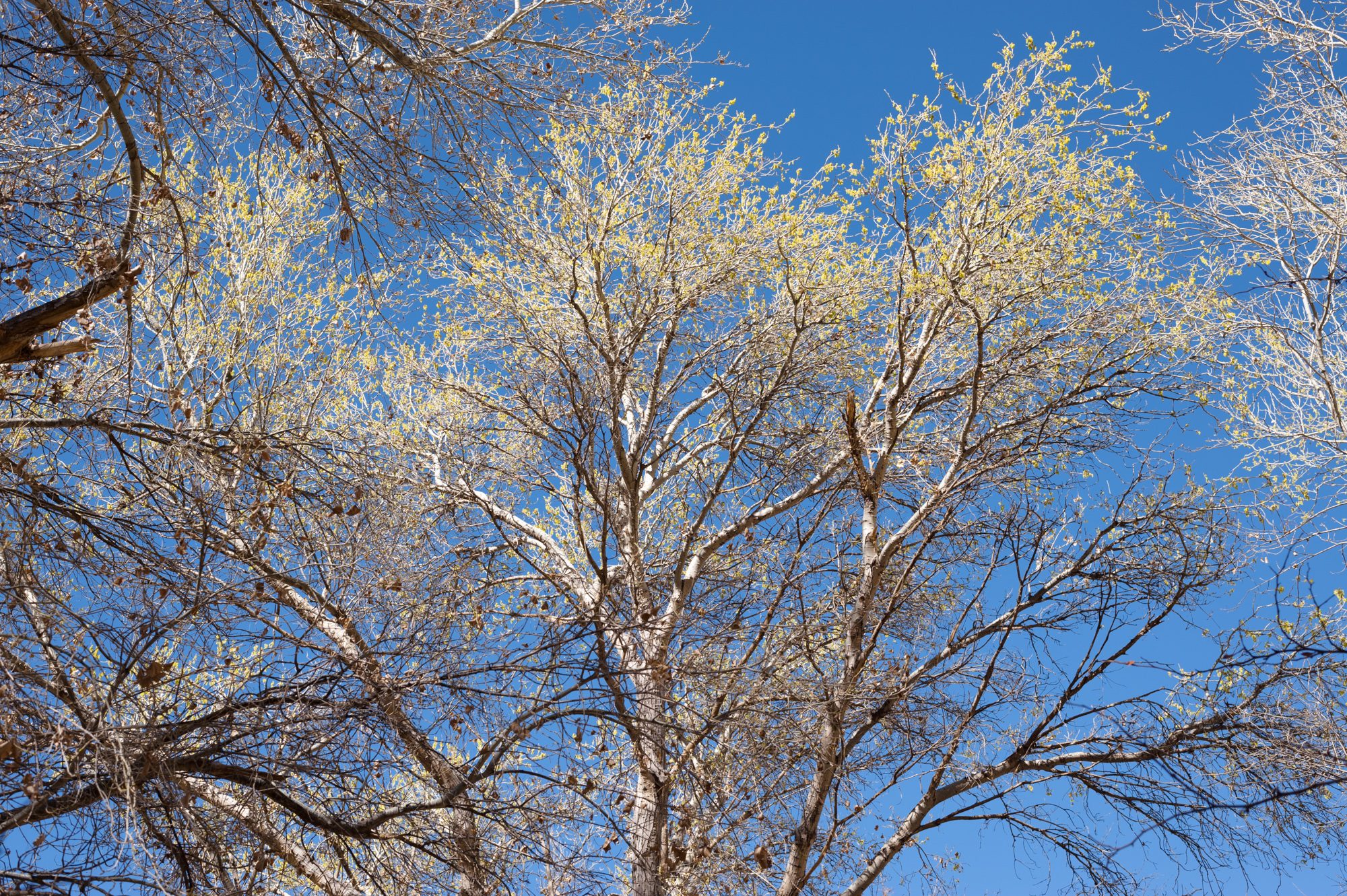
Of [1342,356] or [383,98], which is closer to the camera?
[383,98]

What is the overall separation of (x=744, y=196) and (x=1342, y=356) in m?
6.75

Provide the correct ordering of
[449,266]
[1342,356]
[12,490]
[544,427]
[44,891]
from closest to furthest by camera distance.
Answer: [44,891] < [12,490] < [544,427] < [449,266] < [1342,356]

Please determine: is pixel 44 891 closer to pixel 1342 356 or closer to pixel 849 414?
pixel 849 414

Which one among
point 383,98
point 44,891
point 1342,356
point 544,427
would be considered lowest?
point 44,891

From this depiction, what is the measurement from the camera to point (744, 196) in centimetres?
979

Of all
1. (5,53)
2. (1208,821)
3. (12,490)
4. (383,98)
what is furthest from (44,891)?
(1208,821)

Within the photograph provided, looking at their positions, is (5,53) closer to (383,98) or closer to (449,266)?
(383,98)

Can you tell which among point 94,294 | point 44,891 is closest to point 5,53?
point 94,294

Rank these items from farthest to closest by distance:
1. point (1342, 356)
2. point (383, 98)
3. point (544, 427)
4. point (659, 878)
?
point (1342, 356) → point (544, 427) → point (659, 878) → point (383, 98)

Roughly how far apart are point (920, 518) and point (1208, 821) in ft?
7.71

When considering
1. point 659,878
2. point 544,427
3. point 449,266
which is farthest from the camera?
point 449,266

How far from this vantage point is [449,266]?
10.5m

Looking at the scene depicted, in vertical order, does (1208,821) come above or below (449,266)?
below

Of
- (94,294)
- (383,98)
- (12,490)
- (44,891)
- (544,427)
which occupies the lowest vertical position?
(44,891)
